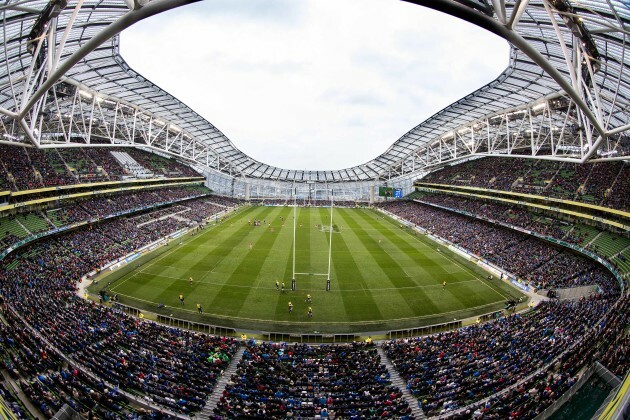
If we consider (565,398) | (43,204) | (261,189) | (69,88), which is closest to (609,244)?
(565,398)

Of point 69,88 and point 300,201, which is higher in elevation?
point 69,88

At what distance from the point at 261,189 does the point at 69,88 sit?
6362cm

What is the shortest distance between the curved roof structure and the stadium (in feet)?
0.68

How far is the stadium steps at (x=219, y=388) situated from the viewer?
14.0 m

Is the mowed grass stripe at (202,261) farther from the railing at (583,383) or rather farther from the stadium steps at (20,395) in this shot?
the railing at (583,383)

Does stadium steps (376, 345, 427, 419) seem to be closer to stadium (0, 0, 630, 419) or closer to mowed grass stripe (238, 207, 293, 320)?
stadium (0, 0, 630, 419)

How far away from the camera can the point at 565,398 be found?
12.9 m

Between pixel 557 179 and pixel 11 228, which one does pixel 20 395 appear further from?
pixel 557 179

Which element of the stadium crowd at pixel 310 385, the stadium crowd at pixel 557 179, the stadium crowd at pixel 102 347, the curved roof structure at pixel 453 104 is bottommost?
the stadium crowd at pixel 310 385

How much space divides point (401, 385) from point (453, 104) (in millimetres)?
39612

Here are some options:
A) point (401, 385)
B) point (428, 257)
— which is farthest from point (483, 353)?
point (428, 257)

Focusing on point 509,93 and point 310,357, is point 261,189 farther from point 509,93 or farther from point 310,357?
point 310,357

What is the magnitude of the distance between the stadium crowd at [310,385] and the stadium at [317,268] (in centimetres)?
12

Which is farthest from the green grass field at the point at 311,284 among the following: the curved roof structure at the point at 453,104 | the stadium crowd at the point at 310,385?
the curved roof structure at the point at 453,104
